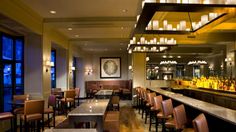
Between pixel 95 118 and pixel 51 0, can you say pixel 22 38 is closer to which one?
pixel 51 0

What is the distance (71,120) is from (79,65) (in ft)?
45.3

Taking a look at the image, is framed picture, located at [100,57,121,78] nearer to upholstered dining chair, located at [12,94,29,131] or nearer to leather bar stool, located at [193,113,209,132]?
upholstered dining chair, located at [12,94,29,131]

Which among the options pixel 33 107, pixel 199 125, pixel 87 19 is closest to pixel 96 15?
pixel 87 19

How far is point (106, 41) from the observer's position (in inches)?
489

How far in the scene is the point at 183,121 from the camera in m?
3.79

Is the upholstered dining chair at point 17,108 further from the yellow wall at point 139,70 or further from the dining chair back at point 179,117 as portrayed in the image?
the yellow wall at point 139,70

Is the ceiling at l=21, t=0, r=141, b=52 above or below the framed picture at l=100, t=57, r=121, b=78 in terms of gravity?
above

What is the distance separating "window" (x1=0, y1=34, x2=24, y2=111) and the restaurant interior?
0.03 metres

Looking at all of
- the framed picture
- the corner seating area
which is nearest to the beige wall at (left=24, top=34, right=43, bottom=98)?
the corner seating area

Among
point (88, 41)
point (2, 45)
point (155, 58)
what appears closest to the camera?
point (2, 45)

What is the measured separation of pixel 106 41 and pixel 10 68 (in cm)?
516

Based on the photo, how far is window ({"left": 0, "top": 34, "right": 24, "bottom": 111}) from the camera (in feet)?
25.5

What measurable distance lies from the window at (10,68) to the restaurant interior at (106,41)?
0.10 ft

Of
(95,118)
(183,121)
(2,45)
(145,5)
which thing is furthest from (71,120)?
(2,45)
